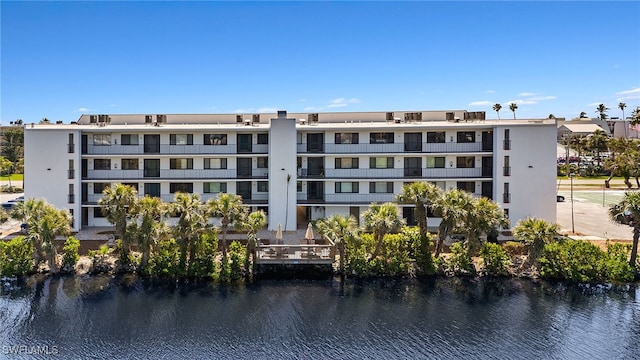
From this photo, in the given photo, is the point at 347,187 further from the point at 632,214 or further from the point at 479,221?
the point at 632,214

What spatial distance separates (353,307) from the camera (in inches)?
1096

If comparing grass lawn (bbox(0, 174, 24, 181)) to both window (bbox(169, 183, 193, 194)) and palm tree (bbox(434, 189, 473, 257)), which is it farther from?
palm tree (bbox(434, 189, 473, 257))

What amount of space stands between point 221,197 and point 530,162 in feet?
89.7

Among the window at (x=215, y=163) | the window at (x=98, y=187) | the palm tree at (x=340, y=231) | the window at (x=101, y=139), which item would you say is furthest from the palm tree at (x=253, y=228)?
the window at (x=101, y=139)

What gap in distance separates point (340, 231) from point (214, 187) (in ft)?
56.2

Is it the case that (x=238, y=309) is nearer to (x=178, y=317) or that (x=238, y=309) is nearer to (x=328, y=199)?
(x=178, y=317)

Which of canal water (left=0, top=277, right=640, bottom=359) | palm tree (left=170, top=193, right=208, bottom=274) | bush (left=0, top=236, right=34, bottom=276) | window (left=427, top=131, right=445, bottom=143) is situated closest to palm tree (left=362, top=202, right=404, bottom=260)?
canal water (left=0, top=277, right=640, bottom=359)

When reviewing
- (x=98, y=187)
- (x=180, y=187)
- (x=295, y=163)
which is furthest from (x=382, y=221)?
→ (x=98, y=187)

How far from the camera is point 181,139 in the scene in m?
43.7

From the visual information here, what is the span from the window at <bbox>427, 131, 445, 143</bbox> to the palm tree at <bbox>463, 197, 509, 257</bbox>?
12.2 metres

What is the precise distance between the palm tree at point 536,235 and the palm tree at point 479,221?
1432 millimetres

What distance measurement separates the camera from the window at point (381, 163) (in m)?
43.9

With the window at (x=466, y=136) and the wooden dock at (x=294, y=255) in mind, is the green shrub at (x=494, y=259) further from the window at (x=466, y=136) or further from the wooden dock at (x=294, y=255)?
the window at (x=466, y=136)

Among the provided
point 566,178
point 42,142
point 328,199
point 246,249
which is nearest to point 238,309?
point 246,249
